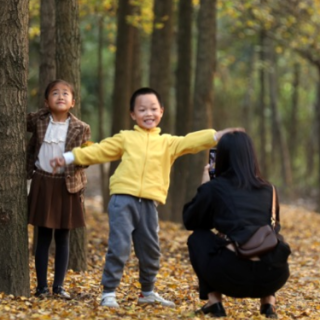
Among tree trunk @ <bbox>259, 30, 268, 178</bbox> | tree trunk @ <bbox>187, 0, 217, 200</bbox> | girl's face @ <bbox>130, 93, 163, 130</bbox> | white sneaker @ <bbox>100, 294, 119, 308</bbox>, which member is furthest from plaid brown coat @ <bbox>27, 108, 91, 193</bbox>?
tree trunk @ <bbox>259, 30, 268, 178</bbox>

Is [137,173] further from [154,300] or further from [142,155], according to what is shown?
[154,300]

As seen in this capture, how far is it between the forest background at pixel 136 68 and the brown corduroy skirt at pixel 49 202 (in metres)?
0.12

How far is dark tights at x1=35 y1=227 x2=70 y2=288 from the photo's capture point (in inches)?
280

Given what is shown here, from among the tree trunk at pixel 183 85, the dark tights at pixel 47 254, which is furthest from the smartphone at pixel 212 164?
the tree trunk at pixel 183 85

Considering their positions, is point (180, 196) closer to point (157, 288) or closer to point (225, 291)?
point (157, 288)

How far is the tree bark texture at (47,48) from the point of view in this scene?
34.1 ft

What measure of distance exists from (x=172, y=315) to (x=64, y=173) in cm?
157

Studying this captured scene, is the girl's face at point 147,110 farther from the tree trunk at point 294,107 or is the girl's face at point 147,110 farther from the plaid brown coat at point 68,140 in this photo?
the tree trunk at point 294,107

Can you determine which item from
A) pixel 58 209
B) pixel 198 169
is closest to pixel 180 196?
pixel 198 169

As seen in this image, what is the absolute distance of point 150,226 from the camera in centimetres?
671

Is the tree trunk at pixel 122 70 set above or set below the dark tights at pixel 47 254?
above

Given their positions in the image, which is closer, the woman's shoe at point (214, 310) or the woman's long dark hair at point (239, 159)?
the woman's long dark hair at point (239, 159)

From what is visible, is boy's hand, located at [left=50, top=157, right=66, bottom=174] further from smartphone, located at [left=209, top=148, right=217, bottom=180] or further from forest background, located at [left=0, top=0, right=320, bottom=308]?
smartphone, located at [left=209, top=148, right=217, bottom=180]

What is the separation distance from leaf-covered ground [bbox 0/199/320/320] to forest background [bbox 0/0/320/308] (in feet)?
1.58
